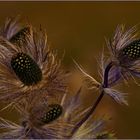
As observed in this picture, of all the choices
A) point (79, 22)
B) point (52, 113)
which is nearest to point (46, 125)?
point (52, 113)

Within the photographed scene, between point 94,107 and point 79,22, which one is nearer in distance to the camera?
point 94,107

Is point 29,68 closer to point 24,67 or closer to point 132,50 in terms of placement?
point 24,67

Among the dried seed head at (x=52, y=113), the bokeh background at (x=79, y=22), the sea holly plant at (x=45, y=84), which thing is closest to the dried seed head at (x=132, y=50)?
the sea holly plant at (x=45, y=84)

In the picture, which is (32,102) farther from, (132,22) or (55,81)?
(132,22)

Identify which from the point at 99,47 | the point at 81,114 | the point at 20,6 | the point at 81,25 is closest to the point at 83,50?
the point at 99,47
